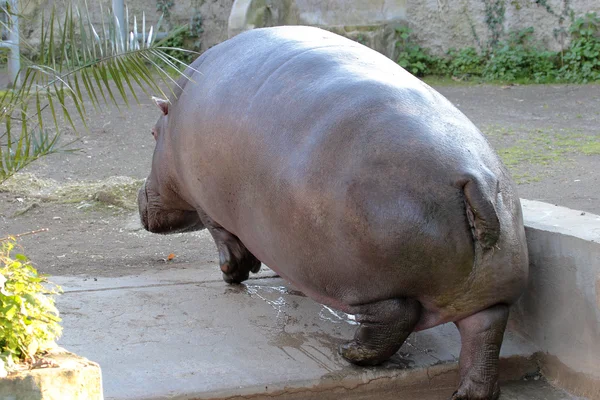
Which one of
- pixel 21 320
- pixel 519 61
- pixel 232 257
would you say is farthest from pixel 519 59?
pixel 21 320

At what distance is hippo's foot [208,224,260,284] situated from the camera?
4.54 m

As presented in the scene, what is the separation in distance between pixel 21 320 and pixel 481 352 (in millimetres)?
1736

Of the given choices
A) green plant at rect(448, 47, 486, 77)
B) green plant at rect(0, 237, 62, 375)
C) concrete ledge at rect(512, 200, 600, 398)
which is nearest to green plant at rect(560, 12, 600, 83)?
green plant at rect(448, 47, 486, 77)

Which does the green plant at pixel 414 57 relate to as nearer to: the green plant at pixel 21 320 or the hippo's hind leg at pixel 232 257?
the hippo's hind leg at pixel 232 257

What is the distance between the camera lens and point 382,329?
3346 mm

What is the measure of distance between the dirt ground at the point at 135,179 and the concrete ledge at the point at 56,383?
9.22 ft

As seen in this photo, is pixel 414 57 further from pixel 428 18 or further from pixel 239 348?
pixel 239 348

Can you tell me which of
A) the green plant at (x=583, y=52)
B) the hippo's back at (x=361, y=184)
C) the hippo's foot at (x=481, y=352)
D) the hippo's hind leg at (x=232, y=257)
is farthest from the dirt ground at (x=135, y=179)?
the hippo's foot at (x=481, y=352)

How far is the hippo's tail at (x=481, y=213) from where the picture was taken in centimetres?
308

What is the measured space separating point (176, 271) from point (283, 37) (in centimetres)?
160

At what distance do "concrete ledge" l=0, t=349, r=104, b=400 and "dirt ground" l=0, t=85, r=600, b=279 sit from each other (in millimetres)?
2810

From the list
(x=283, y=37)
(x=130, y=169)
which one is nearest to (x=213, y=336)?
(x=283, y=37)

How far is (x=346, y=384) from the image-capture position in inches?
138

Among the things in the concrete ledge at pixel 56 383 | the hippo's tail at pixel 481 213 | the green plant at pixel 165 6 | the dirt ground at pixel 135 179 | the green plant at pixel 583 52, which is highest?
the hippo's tail at pixel 481 213
